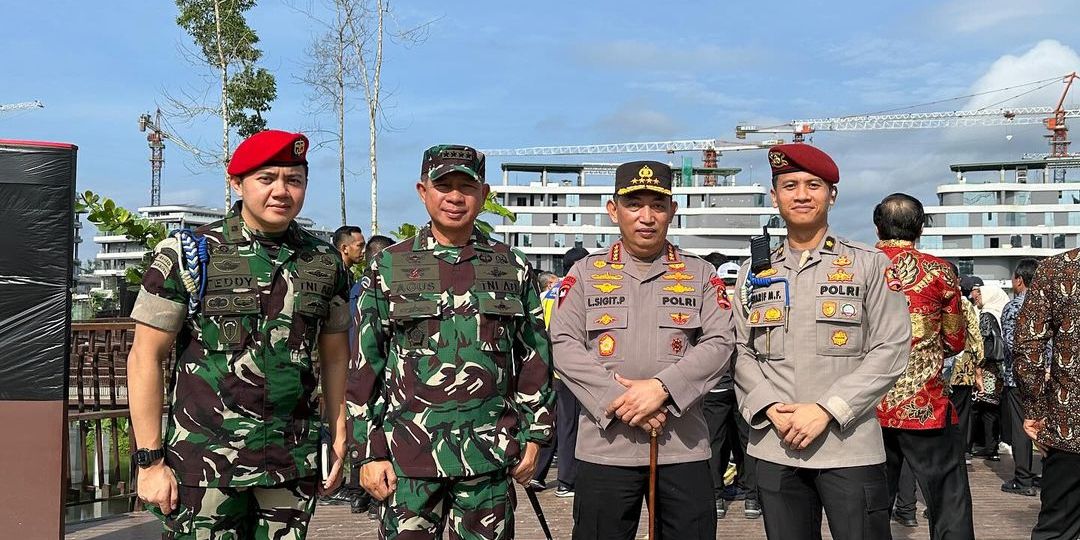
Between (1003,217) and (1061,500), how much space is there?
105 metres

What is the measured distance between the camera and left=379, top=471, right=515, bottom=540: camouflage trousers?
3.16 metres

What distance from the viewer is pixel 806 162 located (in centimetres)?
347

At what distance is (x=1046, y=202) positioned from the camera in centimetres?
9812

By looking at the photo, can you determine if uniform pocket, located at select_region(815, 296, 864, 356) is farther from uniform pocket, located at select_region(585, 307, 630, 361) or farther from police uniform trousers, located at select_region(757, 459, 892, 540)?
uniform pocket, located at select_region(585, 307, 630, 361)

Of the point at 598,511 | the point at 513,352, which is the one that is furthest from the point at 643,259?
the point at 598,511

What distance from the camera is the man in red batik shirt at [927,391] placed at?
4.65m

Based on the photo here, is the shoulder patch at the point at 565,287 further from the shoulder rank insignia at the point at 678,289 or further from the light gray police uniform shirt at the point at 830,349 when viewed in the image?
the light gray police uniform shirt at the point at 830,349

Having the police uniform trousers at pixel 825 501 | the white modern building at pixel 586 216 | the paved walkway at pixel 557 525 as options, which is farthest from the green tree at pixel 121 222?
the white modern building at pixel 586 216

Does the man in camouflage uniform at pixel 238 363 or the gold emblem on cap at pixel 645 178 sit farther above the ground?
the gold emblem on cap at pixel 645 178

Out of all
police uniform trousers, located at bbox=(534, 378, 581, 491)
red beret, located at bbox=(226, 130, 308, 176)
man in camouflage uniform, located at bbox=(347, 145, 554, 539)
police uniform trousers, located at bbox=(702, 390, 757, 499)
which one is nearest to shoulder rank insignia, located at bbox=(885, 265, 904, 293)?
man in camouflage uniform, located at bbox=(347, 145, 554, 539)

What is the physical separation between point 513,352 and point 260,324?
0.93 metres

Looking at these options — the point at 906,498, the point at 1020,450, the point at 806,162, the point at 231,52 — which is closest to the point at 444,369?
the point at 806,162

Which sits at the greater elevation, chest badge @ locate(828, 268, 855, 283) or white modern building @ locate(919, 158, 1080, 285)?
white modern building @ locate(919, 158, 1080, 285)

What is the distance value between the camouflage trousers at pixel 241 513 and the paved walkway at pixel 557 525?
3.07 metres
